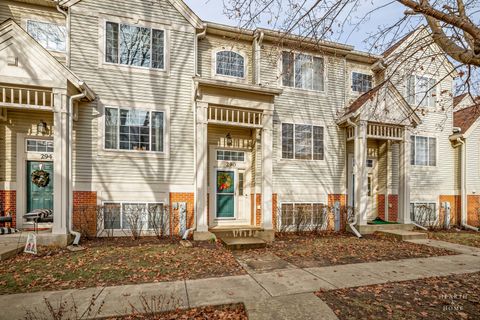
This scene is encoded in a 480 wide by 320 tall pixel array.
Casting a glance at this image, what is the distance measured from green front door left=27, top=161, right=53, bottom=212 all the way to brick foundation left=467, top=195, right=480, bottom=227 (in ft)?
59.1

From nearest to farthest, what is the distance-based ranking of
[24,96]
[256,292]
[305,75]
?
[256,292]
[24,96]
[305,75]

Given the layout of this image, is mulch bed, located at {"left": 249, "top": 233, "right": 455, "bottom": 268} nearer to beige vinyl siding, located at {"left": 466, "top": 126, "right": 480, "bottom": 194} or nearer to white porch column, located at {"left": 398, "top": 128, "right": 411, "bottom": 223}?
white porch column, located at {"left": 398, "top": 128, "right": 411, "bottom": 223}

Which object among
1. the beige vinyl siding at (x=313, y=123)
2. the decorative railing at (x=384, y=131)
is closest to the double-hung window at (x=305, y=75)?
the beige vinyl siding at (x=313, y=123)

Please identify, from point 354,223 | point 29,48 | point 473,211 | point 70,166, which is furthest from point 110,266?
point 473,211

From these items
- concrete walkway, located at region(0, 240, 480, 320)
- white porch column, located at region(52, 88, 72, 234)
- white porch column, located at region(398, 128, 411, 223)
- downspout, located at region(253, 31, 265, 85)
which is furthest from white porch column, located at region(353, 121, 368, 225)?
white porch column, located at region(52, 88, 72, 234)

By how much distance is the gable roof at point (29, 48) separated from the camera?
6.92 meters

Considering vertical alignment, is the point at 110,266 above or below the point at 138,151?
below

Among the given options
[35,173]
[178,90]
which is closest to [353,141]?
[178,90]

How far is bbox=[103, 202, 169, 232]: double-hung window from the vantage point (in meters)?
8.65

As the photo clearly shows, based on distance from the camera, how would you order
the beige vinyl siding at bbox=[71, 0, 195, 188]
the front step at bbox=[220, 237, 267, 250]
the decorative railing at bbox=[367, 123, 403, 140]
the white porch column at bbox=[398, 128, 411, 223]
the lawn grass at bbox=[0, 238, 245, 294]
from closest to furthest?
the lawn grass at bbox=[0, 238, 245, 294]
the front step at bbox=[220, 237, 267, 250]
the beige vinyl siding at bbox=[71, 0, 195, 188]
the decorative railing at bbox=[367, 123, 403, 140]
the white porch column at bbox=[398, 128, 411, 223]

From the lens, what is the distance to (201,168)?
8.50m

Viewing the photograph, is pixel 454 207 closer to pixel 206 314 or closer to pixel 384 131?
pixel 384 131

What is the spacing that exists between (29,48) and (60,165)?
322cm

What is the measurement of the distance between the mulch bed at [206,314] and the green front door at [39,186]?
22.7 feet
